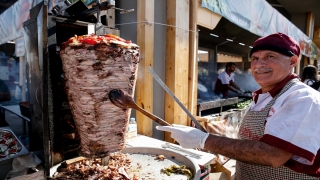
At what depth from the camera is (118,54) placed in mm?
1380

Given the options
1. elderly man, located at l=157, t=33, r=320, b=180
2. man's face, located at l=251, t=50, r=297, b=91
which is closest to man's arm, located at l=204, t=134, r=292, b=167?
elderly man, located at l=157, t=33, r=320, b=180

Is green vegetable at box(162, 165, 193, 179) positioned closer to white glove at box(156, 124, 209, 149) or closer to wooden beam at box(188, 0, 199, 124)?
white glove at box(156, 124, 209, 149)

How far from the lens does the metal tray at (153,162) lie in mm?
1823

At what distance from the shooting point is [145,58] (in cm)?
350

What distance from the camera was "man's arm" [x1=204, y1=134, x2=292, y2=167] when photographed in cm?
139

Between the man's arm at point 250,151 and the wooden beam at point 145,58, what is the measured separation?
2088mm

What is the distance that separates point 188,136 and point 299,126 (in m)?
0.74

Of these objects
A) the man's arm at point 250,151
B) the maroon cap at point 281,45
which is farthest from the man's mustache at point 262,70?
the man's arm at point 250,151

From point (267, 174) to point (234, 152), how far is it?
500mm

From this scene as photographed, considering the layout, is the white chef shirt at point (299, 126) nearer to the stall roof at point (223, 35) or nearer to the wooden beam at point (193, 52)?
the wooden beam at point (193, 52)

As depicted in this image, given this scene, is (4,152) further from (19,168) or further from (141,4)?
(141,4)

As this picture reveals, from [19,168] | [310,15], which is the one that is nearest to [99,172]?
[19,168]

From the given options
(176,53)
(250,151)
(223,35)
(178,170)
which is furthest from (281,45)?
(223,35)

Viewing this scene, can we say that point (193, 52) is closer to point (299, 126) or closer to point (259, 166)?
point (259, 166)
